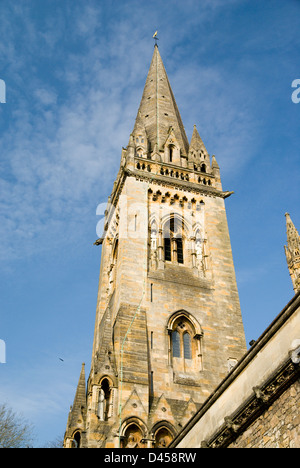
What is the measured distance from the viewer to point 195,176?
96.3ft

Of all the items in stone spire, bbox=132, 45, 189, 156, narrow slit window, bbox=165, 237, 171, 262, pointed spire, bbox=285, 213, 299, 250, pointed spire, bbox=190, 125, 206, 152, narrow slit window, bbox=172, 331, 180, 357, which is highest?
stone spire, bbox=132, 45, 189, 156

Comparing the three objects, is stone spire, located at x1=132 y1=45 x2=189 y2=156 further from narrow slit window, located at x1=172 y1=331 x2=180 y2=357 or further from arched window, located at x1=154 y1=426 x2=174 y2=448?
arched window, located at x1=154 y1=426 x2=174 y2=448

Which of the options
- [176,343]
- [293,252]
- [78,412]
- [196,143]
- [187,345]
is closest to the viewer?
[293,252]

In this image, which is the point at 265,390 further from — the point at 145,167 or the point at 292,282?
the point at 145,167

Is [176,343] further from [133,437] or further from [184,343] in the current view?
[133,437]

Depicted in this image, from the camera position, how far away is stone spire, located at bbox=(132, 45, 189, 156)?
1262 inches

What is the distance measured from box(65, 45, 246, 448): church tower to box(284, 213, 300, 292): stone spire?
549 centimetres

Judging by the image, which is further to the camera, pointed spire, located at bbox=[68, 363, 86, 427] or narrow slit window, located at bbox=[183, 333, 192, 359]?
narrow slit window, located at bbox=[183, 333, 192, 359]

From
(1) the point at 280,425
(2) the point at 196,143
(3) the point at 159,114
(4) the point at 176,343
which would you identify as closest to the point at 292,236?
(4) the point at 176,343

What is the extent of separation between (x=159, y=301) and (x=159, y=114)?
16.0m

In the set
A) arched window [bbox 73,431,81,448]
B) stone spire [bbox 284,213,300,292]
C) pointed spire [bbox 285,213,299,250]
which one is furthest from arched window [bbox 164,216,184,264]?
arched window [bbox 73,431,81,448]

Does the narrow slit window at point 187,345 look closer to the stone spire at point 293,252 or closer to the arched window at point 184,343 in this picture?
the arched window at point 184,343

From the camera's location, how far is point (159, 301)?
2270 cm
